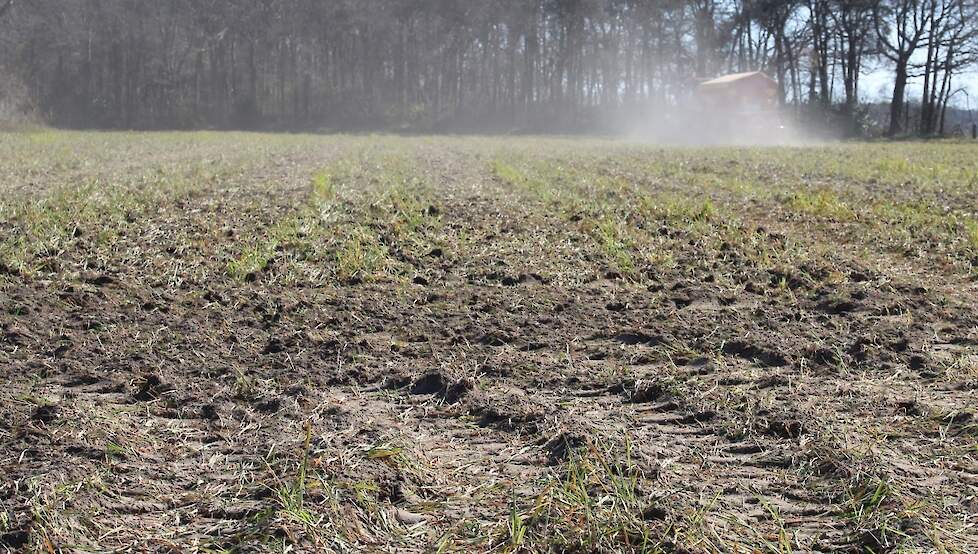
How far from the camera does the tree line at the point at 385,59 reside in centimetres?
5372

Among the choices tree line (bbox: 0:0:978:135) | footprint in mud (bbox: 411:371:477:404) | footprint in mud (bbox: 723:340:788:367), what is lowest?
footprint in mud (bbox: 411:371:477:404)

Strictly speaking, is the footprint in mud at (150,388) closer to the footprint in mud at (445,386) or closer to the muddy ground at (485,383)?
the muddy ground at (485,383)

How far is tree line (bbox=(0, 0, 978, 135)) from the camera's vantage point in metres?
53.7

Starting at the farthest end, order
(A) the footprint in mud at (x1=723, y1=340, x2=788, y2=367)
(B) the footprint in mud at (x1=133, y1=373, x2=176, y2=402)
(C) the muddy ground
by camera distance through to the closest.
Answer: (A) the footprint in mud at (x1=723, y1=340, x2=788, y2=367), (B) the footprint in mud at (x1=133, y1=373, x2=176, y2=402), (C) the muddy ground

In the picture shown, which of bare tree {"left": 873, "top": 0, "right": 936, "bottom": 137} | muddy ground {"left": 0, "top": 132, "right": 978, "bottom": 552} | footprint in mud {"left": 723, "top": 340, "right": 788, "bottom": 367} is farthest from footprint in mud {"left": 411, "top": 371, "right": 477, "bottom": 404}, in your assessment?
bare tree {"left": 873, "top": 0, "right": 936, "bottom": 137}

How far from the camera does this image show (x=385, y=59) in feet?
204

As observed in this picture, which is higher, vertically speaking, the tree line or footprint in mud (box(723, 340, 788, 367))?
the tree line

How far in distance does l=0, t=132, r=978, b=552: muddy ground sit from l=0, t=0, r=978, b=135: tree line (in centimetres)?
4516

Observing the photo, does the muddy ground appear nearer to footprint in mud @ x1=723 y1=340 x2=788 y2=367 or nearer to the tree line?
footprint in mud @ x1=723 y1=340 x2=788 y2=367

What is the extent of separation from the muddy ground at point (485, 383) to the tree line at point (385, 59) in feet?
148

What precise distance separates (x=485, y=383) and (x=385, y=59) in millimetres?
60303

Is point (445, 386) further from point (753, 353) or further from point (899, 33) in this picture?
point (899, 33)

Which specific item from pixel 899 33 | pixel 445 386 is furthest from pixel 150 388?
pixel 899 33

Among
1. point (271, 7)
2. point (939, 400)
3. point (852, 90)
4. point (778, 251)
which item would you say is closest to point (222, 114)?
point (271, 7)
